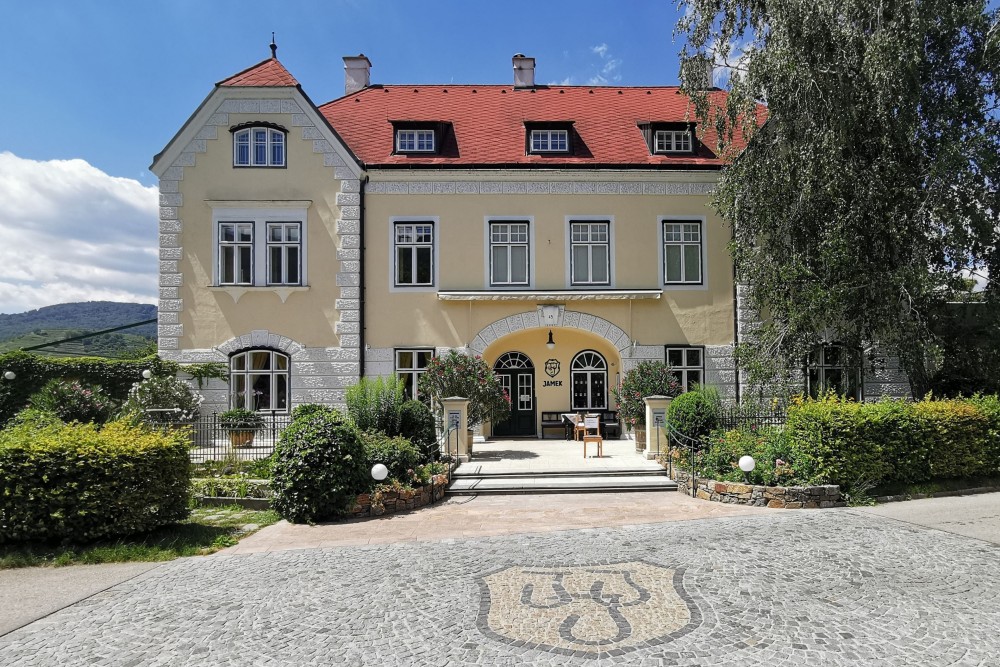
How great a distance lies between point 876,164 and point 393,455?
12.2m

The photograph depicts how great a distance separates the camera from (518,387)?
18.6 metres

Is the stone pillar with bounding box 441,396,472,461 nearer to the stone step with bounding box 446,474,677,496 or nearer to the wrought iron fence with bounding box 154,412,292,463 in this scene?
the stone step with bounding box 446,474,677,496

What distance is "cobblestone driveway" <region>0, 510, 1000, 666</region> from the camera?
4.90 metres

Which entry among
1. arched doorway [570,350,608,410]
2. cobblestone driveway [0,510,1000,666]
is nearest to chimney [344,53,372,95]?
arched doorway [570,350,608,410]

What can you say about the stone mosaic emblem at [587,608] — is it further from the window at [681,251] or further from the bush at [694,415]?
the window at [681,251]

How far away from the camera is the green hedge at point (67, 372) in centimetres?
1634

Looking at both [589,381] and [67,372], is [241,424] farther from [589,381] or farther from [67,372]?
[589,381]

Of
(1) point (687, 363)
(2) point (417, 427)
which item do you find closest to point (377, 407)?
(2) point (417, 427)

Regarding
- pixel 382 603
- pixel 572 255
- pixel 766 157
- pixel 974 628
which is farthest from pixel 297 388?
pixel 974 628

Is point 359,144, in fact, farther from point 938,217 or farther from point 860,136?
point 938,217

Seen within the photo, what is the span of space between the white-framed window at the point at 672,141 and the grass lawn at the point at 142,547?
50.6ft

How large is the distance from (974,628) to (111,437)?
33.2ft

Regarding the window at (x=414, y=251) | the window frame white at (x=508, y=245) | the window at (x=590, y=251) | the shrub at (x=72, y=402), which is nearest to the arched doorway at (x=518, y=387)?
the window frame white at (x=508, y=245)

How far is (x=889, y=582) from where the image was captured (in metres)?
6.35
